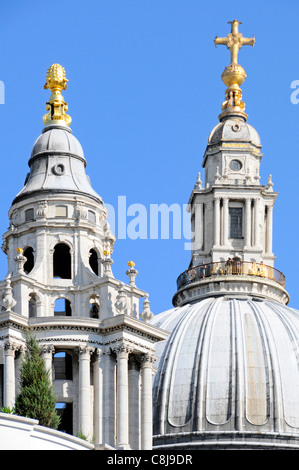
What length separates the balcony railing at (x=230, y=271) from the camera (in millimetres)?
159500

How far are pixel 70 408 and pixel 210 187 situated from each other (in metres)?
48.3

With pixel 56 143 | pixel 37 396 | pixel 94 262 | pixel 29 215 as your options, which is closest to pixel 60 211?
pixel 29 215

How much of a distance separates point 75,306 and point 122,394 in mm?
6710

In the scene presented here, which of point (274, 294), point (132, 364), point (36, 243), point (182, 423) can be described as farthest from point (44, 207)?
point (274, 294)

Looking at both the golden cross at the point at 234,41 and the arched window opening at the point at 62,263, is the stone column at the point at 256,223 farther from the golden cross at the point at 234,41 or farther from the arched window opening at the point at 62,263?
the arched window opening at the point at 62,263

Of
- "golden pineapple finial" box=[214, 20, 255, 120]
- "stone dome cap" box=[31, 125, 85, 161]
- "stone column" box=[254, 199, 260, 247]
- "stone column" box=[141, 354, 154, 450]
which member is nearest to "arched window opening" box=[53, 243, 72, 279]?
"stone dome cap" box=[31, 125, 85, 161]

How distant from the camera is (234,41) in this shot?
565ft

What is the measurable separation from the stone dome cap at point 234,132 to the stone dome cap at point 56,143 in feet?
133

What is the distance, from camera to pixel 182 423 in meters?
145

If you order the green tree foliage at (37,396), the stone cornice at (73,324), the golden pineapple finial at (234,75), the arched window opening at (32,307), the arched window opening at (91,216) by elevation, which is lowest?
the green tree foliage at (37,396)

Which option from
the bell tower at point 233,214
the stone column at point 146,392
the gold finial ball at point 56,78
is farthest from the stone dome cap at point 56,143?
the bell tower at point 233,214

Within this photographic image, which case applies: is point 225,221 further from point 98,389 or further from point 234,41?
point 98,389

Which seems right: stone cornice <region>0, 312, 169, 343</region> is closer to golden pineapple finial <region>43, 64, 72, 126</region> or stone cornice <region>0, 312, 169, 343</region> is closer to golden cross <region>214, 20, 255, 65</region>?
golden pineapple finial <region>43, 64, 72, 126</region>
